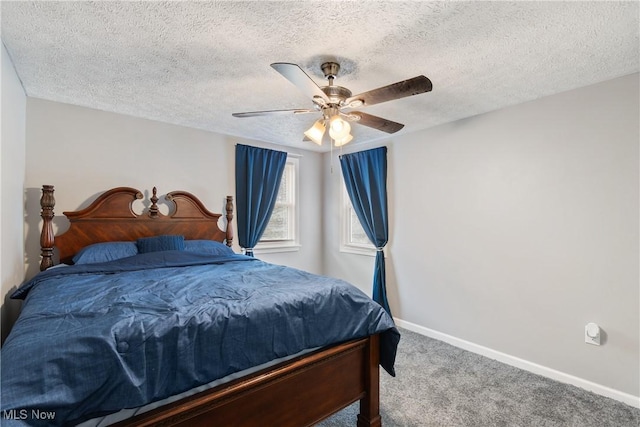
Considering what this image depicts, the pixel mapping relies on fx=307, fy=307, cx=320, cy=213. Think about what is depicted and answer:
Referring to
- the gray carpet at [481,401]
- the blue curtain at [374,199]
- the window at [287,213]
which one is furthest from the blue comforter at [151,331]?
the window at [287,213]

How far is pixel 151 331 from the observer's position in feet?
4.06

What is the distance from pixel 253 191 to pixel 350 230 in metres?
1.48

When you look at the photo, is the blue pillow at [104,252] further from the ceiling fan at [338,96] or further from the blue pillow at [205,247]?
the ceiling fan at [338,96]

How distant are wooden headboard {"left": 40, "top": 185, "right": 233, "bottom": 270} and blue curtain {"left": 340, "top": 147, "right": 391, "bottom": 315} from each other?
1.64 m

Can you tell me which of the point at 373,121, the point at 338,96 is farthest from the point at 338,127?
the point at 373,121

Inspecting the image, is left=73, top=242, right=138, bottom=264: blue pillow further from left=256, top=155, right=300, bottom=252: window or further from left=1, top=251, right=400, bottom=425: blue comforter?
left=256, top=155, right=300, bottom=252: window

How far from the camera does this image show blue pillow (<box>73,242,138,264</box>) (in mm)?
2564

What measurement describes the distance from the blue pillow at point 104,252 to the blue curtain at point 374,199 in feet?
8.49

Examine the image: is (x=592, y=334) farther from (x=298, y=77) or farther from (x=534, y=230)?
(x=298, y=77)

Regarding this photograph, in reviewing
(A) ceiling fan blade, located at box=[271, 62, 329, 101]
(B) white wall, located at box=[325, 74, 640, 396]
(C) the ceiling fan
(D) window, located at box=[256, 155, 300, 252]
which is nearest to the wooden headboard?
(D) window, located at box=[256, 155, 300, 252]

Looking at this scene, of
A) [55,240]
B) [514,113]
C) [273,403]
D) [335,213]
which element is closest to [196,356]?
[273,403]

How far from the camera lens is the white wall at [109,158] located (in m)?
2.71

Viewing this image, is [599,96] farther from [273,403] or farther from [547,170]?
[273,403]

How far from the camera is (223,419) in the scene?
136 centimetres
